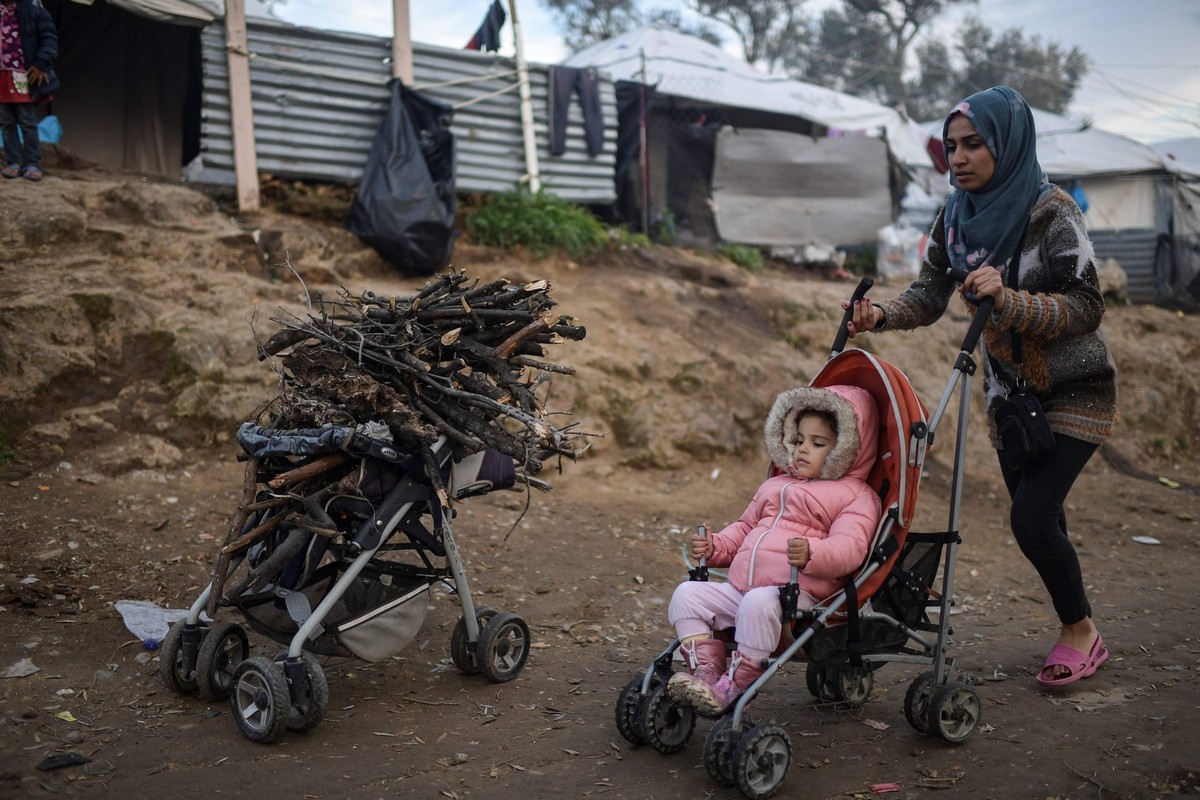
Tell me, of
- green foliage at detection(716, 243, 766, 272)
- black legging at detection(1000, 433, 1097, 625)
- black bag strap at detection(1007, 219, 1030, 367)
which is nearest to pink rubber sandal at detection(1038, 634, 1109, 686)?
black legging at detection(1000, 433, 1097, 625)

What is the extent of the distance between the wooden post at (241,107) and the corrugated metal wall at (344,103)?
11cm

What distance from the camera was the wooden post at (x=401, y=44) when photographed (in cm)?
927

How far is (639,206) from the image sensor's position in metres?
11.6

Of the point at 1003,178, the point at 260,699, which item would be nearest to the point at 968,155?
the point at 1003,178

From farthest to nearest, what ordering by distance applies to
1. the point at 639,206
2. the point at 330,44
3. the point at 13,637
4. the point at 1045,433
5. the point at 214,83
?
the point at 639,206, the point at 330,44, the point at 214,83, the point at 13,637, the point at 1045,433

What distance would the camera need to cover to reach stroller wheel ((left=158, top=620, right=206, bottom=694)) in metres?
3.71

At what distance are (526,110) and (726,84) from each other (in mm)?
5121

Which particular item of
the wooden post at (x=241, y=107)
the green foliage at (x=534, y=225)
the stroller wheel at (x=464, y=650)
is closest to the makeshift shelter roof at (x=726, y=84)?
the green foliage at (x=534, y=225)

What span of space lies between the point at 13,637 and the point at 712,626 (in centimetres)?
309

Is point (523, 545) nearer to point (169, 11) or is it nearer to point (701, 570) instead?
point (701, 570)

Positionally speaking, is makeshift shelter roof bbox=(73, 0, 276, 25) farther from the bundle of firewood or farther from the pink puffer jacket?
the pink puffer jacket

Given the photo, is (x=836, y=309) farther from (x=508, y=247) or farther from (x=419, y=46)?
(x=419, y=46)

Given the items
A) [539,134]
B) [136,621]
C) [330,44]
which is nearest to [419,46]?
[330,44]

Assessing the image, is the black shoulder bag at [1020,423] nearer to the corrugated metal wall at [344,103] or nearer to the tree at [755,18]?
the corrugated metal wall at [344,103]
